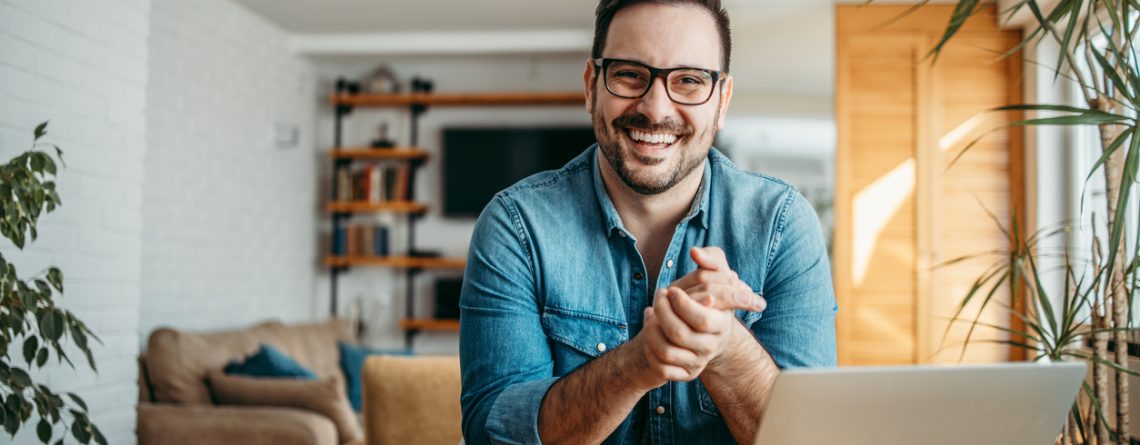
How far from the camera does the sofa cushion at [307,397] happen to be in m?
3.15

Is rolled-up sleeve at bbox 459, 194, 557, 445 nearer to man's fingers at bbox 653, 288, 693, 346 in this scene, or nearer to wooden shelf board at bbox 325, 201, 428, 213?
man's fingers at bbox 653, 288, 693, 346

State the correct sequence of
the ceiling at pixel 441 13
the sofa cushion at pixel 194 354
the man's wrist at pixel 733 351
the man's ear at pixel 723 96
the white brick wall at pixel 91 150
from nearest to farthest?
the man's wrist at pixel 733 351 → the man's ear at pixel 723 96 → the white brick wall at pixel 91 150 → the sofa cushion at pixel 194 354 → the ceiling at pixel 441 13

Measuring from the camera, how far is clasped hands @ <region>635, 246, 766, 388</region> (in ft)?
2.92

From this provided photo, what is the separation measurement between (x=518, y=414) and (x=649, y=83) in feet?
1.55

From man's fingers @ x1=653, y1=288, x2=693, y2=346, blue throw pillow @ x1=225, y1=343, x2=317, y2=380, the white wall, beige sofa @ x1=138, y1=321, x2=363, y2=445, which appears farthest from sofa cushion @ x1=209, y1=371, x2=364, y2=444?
man's fingers @ x1=653, y1=288, x2=693, y2=346

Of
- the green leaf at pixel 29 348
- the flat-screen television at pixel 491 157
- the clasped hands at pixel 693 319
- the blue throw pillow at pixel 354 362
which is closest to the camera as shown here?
the clasped hands at pixel 693 319

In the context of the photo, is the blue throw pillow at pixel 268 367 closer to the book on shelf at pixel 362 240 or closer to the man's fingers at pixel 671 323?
the book on shelf at pixel 362 240

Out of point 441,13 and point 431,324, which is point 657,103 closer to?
point 441,13

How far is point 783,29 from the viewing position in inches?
201

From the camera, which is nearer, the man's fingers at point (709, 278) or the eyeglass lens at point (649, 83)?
the man's fingers at point (709, 278)

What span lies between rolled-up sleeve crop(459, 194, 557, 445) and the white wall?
3.32 metres

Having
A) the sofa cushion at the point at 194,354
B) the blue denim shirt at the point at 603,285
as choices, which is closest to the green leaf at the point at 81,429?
the blue denim shirt at the point at 603,285

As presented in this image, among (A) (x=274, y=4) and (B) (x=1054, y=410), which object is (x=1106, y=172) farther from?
(A) (x=274, y=4)

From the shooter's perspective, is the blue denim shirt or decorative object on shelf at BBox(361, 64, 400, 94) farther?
decorative object on shelf at BBox(361, 64, 400, 94)
